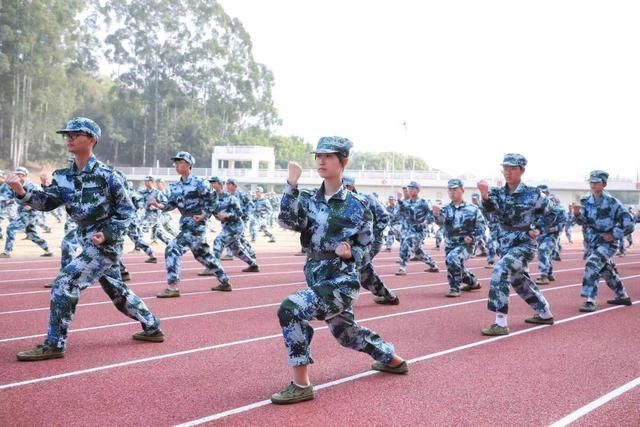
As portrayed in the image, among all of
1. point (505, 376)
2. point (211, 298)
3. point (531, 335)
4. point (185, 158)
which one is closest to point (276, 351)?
point (505, 376)

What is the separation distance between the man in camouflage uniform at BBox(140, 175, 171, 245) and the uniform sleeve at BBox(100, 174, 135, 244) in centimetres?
1158

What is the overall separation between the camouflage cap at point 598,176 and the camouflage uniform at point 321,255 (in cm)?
620

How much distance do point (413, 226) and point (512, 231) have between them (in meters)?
7.49

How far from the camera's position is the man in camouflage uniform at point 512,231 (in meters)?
7.73

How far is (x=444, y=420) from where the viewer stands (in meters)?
4.56

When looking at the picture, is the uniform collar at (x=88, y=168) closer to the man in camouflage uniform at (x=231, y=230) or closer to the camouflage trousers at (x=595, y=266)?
the camouflage trousers at (x=595, y=266)

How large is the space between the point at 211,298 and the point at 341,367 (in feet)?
15.3

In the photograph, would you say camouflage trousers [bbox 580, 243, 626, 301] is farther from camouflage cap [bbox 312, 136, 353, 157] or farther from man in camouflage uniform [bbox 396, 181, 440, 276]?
camouflage cap [bbox 312, 136, 353, 157]

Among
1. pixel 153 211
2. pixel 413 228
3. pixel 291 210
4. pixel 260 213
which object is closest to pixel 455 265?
pixel 413 228

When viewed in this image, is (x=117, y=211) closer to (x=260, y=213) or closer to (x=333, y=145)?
(x=333, y=145)

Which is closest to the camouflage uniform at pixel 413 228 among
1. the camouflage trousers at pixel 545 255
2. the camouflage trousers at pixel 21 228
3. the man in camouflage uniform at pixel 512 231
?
the camouflage trousers at pixel 545 255

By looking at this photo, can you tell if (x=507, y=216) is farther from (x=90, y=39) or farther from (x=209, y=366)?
(x=90, y=39)

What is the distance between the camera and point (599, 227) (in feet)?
32.5

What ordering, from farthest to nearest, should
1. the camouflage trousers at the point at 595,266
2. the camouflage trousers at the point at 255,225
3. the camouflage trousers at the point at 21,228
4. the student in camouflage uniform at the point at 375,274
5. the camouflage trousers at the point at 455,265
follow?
the camouflage trousers at the point at 255,225, the camouflage trousers at the point at 21,228, the camouflage trousers at the point at 455,265, the camouflage trousers at the point at 595,266, the student in camouflage uniform at the point at 375,274
